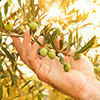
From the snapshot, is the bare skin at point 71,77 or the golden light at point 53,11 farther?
the bare skin at point 71,77

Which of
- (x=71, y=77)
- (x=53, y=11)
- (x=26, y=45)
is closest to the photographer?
(x=53, y=11)

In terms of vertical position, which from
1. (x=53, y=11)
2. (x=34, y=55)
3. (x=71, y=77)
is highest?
(x=53, y=11)

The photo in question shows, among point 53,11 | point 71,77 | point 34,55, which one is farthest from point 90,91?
point 53,11

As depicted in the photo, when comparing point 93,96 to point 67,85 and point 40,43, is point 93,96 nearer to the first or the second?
point 67,85

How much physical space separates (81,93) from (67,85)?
6.1 inches

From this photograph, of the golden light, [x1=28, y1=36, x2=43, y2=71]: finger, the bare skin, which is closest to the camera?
the golden light

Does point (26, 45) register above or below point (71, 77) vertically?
above

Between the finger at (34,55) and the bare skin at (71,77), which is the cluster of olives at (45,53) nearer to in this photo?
the finger at (34,55)

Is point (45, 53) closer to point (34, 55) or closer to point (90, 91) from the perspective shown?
point (34, 55)

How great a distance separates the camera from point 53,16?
1022 mm

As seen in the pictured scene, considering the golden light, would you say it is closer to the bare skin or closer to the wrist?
the bare skin

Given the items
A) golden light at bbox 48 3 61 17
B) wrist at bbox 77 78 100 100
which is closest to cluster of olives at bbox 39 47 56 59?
golden light at bbox 48 3 61 17

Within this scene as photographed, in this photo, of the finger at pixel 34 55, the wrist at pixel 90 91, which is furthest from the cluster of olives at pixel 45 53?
the wrist at pixel 90 91

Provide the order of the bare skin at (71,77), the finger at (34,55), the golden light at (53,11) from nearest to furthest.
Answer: the golden light at (53,11), the finger at (34,55), the bare skin at (71,77)
